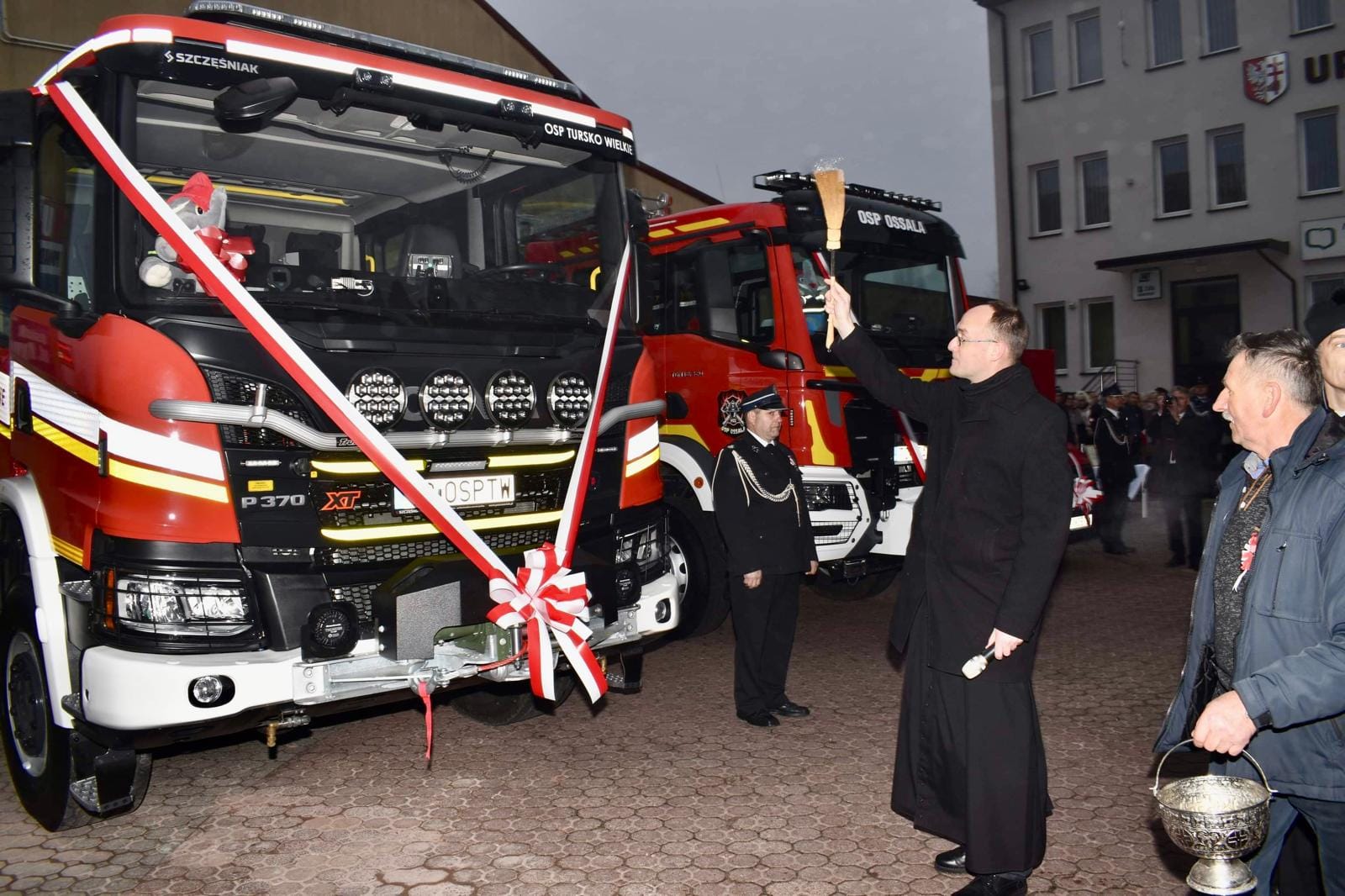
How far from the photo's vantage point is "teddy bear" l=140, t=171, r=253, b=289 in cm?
419

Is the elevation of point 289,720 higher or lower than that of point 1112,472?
lower

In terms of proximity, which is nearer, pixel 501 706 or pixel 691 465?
pixel 501 706

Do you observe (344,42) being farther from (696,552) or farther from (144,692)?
(696,552)

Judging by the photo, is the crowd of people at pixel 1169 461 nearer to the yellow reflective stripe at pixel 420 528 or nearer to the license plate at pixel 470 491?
the yellow reflective stripe at pixel 420 528

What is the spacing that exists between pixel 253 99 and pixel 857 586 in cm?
640

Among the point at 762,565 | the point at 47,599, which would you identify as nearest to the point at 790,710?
the point at 762,565

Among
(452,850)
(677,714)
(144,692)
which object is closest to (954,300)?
(677,714)

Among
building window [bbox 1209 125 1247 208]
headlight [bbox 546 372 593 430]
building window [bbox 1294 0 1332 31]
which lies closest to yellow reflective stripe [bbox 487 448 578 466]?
headlight [bbox 546 372 593 430]

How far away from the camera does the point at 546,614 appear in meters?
4.62

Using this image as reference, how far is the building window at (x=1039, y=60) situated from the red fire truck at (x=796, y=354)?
2034cm

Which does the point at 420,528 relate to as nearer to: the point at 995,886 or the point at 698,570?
the point at 995,886

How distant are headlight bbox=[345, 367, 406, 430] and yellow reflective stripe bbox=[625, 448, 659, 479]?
126cm

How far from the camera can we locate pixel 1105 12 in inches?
1012

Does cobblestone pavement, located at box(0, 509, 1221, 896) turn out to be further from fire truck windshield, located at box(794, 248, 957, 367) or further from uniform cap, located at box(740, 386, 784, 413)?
fire truck windshield, located at box(794, 248, 957, 367)
